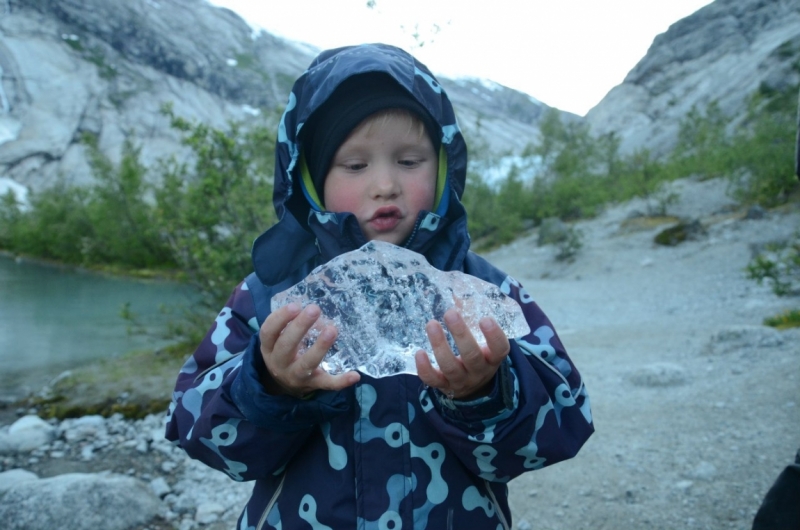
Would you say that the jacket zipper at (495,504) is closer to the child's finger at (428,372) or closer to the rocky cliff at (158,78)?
the child's finger at (428,372)

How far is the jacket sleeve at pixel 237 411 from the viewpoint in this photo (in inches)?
53.1

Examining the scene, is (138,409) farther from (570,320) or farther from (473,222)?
(473,222)

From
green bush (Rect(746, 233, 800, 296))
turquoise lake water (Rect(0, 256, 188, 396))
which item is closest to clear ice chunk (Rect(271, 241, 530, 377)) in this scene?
green bush (Rect(746, 233, 800, 296))

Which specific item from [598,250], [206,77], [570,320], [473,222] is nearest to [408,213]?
[570,320]

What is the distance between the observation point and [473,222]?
25406 millimetres

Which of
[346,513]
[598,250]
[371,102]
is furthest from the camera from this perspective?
[598,250]

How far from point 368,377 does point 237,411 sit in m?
0.38

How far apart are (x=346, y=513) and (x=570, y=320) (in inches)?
349

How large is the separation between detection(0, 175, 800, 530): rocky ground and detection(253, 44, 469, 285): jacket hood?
217cm

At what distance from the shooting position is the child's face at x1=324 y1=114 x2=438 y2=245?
1.68 m

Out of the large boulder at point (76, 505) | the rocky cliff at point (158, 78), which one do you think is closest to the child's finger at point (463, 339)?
the large boulder at point (76, 505)

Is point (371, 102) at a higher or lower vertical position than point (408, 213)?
higher

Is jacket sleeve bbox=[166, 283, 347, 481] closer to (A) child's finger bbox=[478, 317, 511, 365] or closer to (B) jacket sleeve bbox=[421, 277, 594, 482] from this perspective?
(B) jacket sleeve bbox=[421, 277, 594, 482]

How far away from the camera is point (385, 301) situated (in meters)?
1.65
